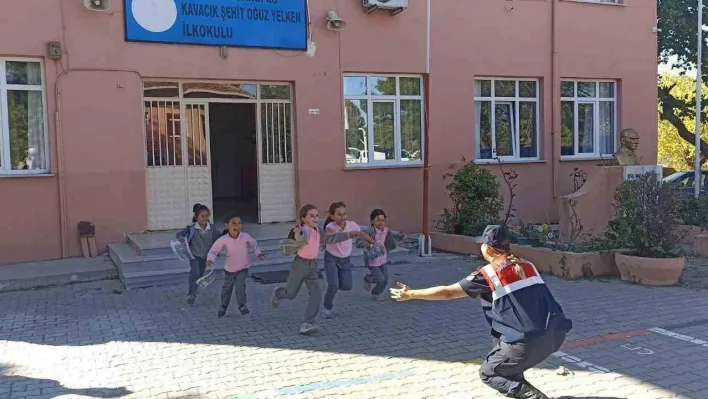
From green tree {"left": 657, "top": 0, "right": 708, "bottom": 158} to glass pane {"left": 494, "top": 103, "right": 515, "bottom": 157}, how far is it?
8257mm

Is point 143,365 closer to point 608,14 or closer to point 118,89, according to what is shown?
point 118,89

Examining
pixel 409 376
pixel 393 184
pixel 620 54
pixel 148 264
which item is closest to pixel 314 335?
pixel 409 376

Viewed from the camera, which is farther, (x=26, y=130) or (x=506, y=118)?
(x=506, y=118)

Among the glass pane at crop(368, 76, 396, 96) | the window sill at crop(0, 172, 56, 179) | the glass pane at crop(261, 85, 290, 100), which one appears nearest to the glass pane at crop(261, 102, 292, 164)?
the glass pane at crop(261, 85, 290, 100)

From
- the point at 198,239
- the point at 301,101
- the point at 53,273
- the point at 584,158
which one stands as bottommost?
the point at 53,273

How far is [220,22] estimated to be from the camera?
1103 centimetres

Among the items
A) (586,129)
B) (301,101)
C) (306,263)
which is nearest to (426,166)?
(301,101)

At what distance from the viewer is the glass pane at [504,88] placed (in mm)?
13867

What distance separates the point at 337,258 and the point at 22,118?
236 inches

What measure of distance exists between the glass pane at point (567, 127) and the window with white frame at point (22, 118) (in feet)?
34.7

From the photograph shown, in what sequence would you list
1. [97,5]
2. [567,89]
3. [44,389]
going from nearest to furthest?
[44,389] < [97,5] < [567,89]

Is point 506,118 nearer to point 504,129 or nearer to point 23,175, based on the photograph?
point 504,129

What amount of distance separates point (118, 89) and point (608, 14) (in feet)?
35.5

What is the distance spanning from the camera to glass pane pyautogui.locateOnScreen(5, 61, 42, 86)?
32.9ft
